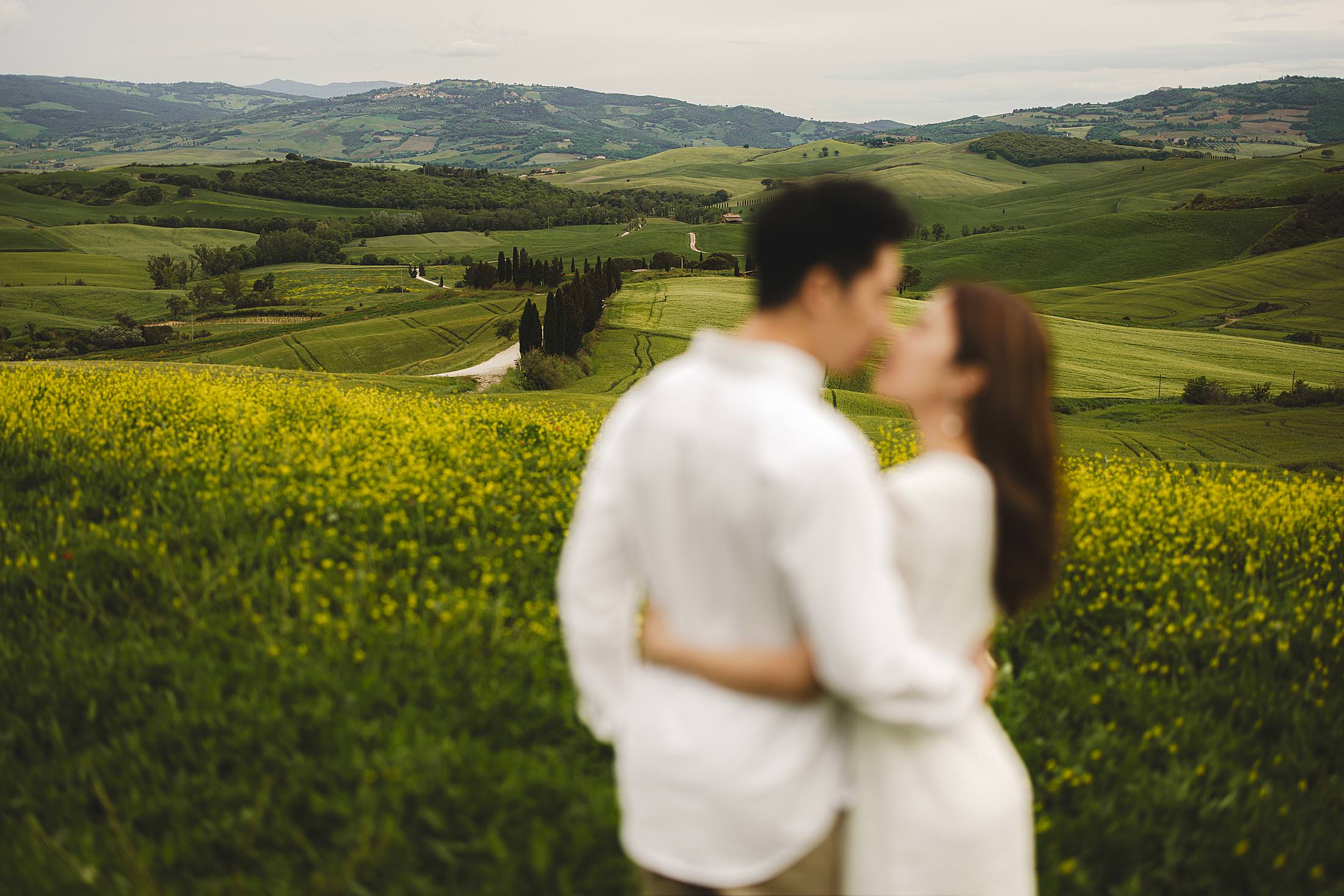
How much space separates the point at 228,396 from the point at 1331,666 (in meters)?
12.6

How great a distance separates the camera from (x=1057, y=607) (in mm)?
7230

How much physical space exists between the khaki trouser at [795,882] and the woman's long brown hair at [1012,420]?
0.99 m

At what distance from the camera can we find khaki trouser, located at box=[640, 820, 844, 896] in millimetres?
2572

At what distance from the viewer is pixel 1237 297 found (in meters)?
103

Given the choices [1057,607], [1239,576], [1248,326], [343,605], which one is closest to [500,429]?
[343,605]

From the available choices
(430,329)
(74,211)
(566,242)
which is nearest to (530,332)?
(430,329)

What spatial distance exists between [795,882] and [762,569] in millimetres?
1101

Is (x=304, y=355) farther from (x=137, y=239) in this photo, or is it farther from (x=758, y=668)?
(x=137, y=239)

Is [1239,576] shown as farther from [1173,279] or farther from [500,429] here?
[1173,279]

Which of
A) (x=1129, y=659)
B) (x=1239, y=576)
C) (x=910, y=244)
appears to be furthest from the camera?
(x=910, y=244)

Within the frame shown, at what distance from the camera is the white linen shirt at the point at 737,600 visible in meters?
2.08

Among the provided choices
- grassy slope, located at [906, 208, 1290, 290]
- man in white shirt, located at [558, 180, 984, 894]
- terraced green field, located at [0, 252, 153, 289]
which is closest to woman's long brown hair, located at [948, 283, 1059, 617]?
man in white shirt, located at [558, 180, 984, 894]

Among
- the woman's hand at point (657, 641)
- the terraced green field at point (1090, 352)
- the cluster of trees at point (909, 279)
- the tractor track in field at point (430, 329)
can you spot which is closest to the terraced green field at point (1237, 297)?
the terraced green field at point (1090, 352)

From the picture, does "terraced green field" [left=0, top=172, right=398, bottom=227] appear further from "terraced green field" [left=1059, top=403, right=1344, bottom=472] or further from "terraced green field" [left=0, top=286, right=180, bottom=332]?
"terraced green field" [left=1059, top=403, right=1344, bottom=472]
